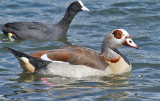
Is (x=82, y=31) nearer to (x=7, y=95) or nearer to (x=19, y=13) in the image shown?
(x=19, y=13)

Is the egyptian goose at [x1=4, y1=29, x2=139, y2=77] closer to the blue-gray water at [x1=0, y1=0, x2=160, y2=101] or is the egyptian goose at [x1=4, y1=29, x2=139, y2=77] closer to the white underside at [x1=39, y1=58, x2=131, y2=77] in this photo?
the white underside at [x1=39, y1=58, x2=131, y2=77]

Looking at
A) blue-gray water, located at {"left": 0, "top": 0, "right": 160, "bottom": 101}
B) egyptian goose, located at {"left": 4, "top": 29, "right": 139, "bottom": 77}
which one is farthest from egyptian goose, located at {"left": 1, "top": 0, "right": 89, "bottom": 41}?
egyptian goose, located at {"left": 4, "top": 29, "right": 139, "bottom": 77}

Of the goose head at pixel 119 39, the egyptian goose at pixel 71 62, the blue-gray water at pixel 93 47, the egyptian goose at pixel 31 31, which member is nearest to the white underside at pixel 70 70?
the egyptian goose at pixel 71 62

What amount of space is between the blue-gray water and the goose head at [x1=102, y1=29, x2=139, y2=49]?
2.38 ft

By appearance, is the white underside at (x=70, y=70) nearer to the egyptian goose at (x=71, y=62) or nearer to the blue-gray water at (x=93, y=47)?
the egyptian goose at (x=71, y=62)

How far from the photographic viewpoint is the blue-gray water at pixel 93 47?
26.3 ft

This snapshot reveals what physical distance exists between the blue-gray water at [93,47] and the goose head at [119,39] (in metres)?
0.73

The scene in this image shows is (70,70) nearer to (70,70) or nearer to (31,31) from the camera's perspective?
(70,70)

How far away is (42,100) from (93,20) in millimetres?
7737

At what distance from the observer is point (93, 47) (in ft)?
39.0

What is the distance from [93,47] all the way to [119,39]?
2716 mm

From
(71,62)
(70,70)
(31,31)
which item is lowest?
(70,70)

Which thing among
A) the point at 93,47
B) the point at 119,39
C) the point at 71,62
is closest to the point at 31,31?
the point at 93,47

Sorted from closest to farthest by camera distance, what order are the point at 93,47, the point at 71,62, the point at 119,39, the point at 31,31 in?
1. the point at 71,62
2. the point at 119,39
3. the point at 93,47
4. the point at 31,31
